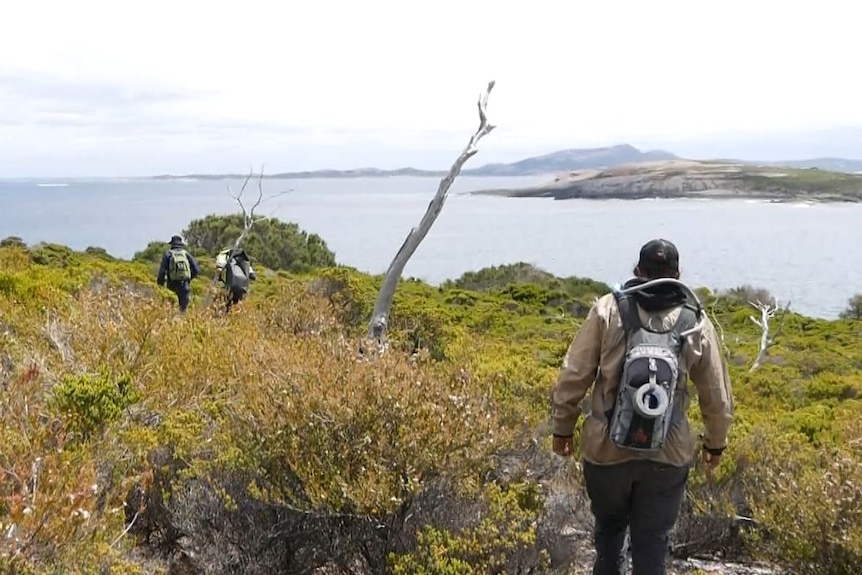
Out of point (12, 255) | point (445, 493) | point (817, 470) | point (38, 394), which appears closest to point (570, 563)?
point (445, 493)

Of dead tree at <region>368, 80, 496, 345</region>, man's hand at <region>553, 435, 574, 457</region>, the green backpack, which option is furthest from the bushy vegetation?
man's hand at <region>553, 435, 574, 457</region>

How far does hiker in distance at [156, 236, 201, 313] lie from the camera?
11.6 meters

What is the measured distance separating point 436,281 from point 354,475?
4986cm

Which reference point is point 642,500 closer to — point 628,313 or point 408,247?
point 628,313

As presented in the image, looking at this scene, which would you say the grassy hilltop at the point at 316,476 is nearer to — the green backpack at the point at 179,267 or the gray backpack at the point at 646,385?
the gray backpack at the point at 646,385

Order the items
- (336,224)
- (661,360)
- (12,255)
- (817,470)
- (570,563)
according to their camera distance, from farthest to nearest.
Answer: (336,224), (12,255), (817,470), (570,563), (661,360)

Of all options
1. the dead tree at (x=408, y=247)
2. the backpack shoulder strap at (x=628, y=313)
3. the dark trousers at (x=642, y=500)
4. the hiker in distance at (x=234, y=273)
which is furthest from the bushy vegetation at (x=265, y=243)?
the backpack shoulder strap at (x=628, y=313)

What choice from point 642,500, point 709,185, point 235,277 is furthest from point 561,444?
point 709,185

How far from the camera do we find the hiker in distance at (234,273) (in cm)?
1084

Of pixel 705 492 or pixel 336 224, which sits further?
pixel 336 224

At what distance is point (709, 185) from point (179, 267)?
16800 cm

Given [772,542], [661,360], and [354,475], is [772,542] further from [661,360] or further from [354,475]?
[354,475]

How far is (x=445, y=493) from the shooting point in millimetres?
3842

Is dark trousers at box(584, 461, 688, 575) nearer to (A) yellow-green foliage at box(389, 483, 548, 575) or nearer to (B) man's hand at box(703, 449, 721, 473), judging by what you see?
(B) man's hand at box(703, 449, 721, 473)
